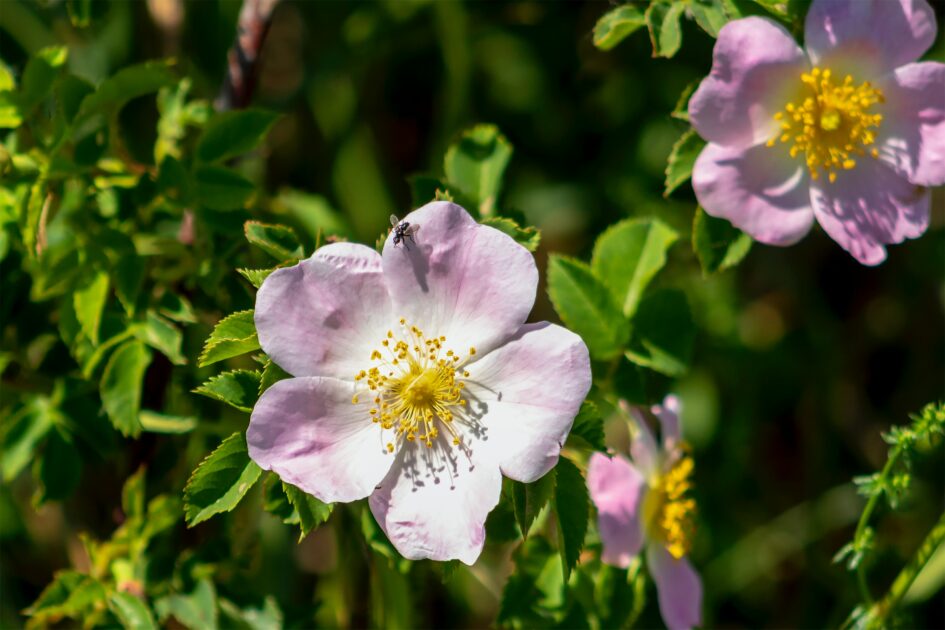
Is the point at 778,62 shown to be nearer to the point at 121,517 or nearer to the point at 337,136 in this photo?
the point at 121,517

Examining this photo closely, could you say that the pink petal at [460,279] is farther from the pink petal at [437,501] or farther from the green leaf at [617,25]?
the green leaf at [617,25]

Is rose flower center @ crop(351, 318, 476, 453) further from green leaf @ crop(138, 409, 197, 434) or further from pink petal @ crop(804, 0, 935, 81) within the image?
pink petal @ crop(804, 0, 935, 81)

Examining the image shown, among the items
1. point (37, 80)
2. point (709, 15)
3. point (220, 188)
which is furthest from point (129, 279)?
point (709, 15)

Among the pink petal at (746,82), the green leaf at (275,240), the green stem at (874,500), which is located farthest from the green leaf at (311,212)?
the green stem at (874,500)

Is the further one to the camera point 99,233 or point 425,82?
point 425,82

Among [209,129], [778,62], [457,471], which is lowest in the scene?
[457,471]

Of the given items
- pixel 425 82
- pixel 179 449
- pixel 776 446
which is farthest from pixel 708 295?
pixel 179 449

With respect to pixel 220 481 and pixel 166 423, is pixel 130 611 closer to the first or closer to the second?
pixel 166 423
